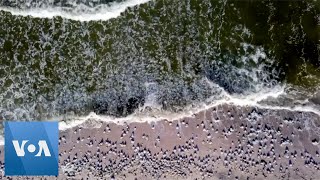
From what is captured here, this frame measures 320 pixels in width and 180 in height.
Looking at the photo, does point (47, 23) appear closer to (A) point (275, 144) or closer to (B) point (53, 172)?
(B) point (53, 172)

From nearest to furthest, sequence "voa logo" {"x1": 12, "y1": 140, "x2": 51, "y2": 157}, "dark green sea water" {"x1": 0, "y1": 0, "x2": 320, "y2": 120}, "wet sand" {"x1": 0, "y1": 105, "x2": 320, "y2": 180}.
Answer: "wet sand" {"x1": 0, "y1": 105, "x2": 320, "y2": 180}
"voa logo" {"x1": 12, "y1": 140, "x2": 51, "y2": 157}
"dark green sea water" {"x1": 0, "y1": 0, "x2": 320, "y2": 120}

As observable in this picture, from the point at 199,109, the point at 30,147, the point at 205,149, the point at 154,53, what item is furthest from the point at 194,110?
the point at 30,147

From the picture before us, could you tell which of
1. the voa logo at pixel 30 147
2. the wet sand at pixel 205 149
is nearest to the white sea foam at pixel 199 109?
the wet sand at pixel 205 149

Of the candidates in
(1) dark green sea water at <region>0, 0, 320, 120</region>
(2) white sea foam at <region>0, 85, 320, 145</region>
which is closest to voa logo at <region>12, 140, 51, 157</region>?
(2) white sea foam at <region>0, 85, 320, 145</region>

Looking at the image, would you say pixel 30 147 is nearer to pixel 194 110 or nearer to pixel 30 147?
pixel 30 147

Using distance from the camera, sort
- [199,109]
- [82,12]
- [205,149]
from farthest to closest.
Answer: [82,12] < [199,109] < [205,149]

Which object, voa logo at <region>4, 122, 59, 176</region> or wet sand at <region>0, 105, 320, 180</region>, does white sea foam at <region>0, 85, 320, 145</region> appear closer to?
wet sand at <region>0, 105, 320, 180</region>
